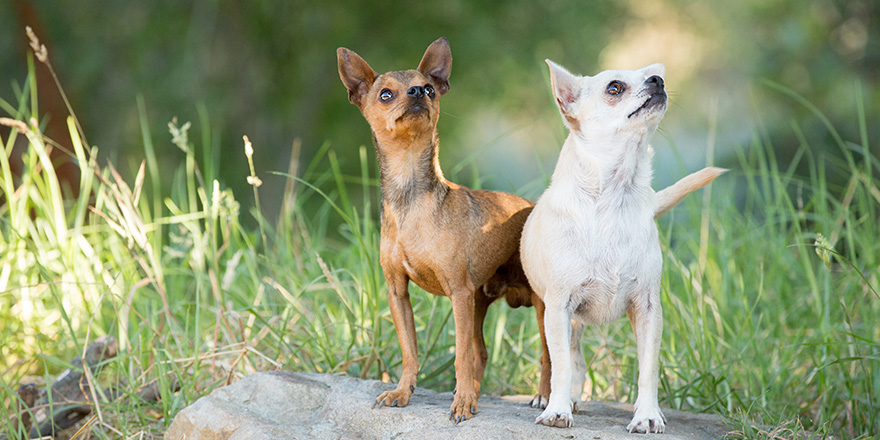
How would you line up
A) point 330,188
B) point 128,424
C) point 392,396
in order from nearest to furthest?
point 392,396
point 128,424
point 330,188

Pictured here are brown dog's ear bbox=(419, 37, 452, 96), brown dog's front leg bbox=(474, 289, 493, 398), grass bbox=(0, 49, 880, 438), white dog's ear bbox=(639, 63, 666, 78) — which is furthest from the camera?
grass bbox=(0, 49, 880, 438)

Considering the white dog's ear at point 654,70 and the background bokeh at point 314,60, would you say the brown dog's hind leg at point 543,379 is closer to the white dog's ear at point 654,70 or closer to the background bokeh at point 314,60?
the white dog's ear at point 654,70

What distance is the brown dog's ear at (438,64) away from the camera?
307cm

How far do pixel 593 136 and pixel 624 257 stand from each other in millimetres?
435

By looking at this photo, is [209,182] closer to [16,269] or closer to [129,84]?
[16,269]

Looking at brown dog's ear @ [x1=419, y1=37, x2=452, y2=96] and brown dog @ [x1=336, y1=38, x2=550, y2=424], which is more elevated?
brown dog's ear @ [x1=419, y1=37, x2=452, y2=96]

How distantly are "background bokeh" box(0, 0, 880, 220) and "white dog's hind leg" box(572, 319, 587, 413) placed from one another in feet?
17.1

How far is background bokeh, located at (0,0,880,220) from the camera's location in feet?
28.6

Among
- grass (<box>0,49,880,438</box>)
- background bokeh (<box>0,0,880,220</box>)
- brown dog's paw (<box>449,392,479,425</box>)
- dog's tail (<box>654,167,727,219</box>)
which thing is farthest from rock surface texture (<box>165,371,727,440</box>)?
background bokeh (<box>0,0,880,220</box>)

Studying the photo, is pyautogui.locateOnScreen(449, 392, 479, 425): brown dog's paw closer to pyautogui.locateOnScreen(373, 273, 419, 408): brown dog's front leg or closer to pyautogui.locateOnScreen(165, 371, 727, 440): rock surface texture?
pyautogui.locateOnScreen(165, 371, 727, 440): rock surface texture

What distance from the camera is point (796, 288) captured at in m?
5.15

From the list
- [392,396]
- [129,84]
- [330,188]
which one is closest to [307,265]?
[392,396]

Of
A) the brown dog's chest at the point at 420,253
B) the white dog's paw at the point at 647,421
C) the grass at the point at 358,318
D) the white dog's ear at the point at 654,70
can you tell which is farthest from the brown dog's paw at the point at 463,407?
the white dog's ear at the point at 654,70

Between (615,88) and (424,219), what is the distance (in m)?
0.82
